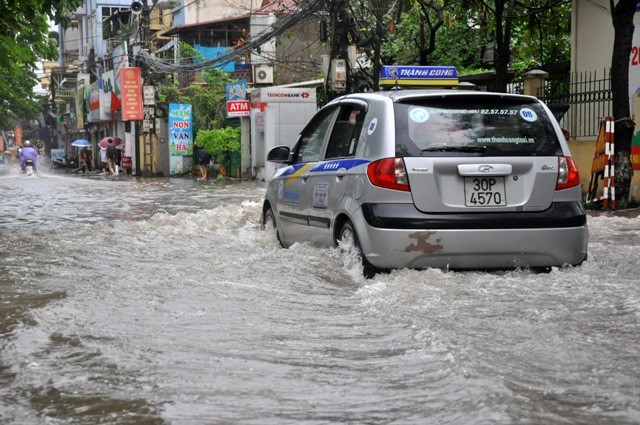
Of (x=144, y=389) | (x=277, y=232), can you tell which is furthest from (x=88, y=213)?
(x=144, y=389)

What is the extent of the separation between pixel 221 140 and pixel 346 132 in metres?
26.4

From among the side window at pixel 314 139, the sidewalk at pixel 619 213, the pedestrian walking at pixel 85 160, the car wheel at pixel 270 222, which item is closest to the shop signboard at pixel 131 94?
the pedestrian walking at pixel 85 160

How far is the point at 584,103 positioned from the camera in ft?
53.5

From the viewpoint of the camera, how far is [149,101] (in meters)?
39.3

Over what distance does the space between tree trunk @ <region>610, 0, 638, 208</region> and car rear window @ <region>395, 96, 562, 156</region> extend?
283 inches

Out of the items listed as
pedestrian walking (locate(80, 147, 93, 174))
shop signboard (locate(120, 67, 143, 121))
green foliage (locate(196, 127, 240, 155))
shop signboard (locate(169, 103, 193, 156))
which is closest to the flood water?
green foliage (locate(196, 127, 240, 155))

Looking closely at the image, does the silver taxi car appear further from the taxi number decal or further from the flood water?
the taxi number decal

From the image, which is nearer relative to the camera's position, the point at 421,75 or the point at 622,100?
the point at 622,100

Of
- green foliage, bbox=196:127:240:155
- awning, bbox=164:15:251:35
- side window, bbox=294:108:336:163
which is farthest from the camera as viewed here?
awning, bbox=164:15:251:35

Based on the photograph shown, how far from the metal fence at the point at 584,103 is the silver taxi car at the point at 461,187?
30.5 ft

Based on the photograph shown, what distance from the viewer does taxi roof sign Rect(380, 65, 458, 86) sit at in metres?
14.5

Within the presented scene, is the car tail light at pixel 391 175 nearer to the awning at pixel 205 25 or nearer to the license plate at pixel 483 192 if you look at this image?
the license plate at pixel 483 192

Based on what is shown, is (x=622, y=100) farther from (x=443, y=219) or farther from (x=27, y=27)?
(x=27, y=27)

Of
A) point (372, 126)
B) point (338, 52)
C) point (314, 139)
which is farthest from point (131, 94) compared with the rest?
point (372, 126)
